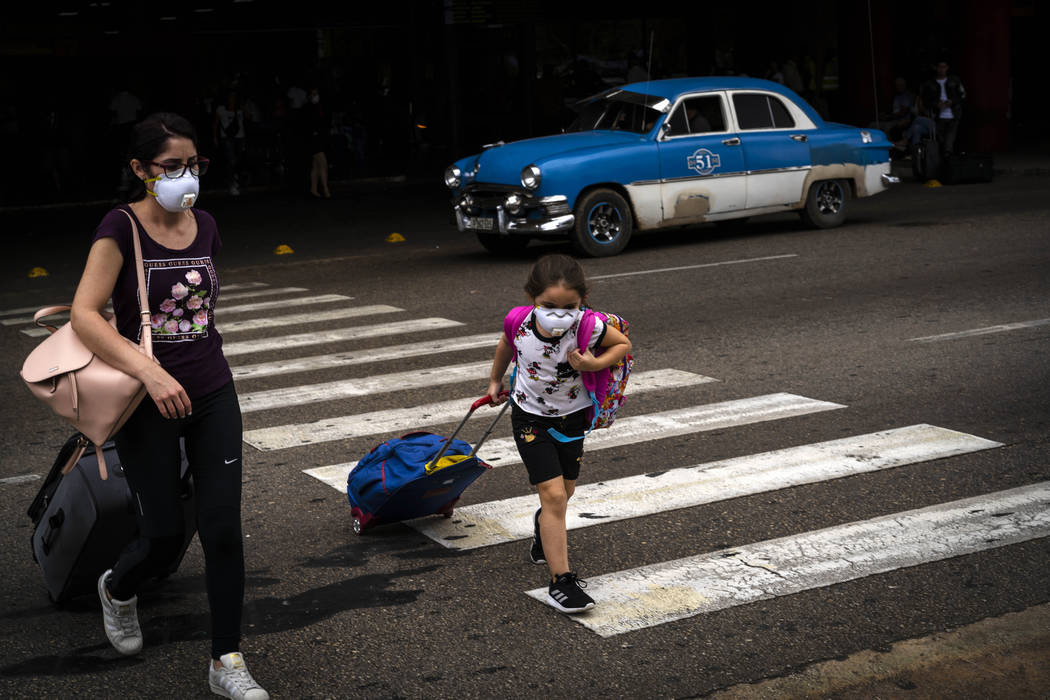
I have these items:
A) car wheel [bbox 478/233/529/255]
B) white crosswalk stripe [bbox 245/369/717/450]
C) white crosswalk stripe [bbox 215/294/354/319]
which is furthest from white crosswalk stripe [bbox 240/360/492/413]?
car wheel [bbox 478/233/529/255]

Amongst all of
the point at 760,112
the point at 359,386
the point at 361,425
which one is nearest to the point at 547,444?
the point at 361,425

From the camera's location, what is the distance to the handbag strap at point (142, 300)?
150 inches

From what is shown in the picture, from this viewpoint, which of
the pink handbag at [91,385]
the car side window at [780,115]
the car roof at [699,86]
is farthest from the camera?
the car side window at [780,115]

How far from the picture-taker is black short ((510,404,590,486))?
4.63 metres

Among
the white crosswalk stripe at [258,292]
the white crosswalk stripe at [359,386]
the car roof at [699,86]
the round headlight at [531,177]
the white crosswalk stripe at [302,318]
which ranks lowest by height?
the white crosswalk stripe at [359,386]

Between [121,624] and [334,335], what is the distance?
6067mm

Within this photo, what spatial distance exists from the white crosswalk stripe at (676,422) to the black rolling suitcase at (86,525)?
1791 millimetres

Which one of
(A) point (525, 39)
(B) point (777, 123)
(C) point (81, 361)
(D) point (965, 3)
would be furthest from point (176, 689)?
(A) point (525, 39)

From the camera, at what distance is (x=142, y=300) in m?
3.85

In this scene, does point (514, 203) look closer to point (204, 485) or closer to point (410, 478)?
point (410, 478)

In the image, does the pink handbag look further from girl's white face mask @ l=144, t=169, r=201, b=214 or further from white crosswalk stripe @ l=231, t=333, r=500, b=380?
white crosswalk stripe @ l=231, t=333, r=500, b=380

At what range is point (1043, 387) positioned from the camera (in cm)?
760

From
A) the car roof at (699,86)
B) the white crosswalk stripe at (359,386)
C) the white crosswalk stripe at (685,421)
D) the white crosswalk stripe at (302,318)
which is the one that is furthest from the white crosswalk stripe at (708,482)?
the car roof at (699,86)

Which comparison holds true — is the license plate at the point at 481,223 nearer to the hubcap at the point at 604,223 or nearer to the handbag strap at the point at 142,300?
the hubcap at the point at 604,223
